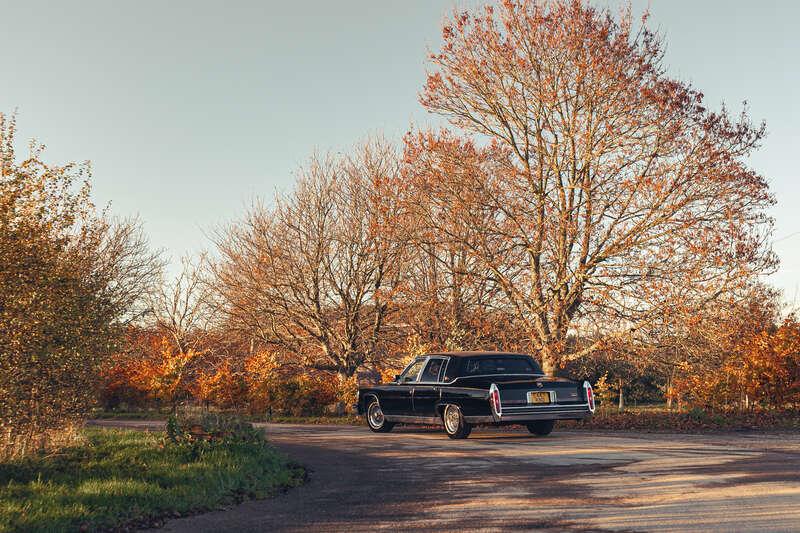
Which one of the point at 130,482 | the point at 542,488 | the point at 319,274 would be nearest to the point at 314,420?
the point at 319,274

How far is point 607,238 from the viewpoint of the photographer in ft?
63.7

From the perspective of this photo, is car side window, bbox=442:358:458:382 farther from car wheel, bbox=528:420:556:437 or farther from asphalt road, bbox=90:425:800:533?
car wheel, bbox=528:420:556:437

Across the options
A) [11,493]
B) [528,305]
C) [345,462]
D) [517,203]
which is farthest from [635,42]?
[11,493]

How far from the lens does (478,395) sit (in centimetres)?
1432

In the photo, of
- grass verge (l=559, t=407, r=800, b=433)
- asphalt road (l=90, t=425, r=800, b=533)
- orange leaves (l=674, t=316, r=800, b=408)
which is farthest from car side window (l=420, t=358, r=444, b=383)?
orange leaves (l=674, t=316, r=800, b=408)

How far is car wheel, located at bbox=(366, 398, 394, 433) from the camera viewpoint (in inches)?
679

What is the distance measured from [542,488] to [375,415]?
8.94 m

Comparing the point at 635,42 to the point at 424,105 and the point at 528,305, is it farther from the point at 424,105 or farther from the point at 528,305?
the point at 528,305

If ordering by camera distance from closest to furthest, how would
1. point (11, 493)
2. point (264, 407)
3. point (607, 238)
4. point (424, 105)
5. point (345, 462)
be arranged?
point (11, 493), point (345, 462), point (607, 238), point (424, 105), point (264, 407)

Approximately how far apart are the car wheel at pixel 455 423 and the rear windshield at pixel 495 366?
2.57 ft

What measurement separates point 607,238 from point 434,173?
485 cm

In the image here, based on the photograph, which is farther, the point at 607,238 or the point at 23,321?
the point at 607,238

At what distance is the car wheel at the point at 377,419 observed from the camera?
56.6ft

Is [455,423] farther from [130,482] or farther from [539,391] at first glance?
[130,482]
